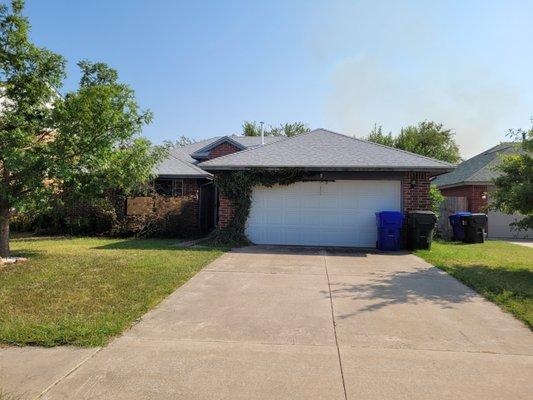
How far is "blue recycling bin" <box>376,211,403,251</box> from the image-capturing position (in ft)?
42.3

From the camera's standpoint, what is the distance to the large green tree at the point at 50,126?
8.73 m

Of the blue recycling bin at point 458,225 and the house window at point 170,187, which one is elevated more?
the house window at point 170,187

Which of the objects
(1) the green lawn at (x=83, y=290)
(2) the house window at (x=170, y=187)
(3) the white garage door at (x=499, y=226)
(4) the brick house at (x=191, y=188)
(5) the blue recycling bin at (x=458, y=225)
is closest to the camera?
(1) the green lawn at (x=83, y=290)

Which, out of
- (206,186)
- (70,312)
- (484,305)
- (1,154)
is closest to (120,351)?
(70,312)

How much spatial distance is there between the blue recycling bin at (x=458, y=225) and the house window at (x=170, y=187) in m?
11.1

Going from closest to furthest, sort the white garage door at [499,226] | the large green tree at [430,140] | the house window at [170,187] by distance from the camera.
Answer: the house window at [170,187] → the white garage door at [499,226] → the large green tree at [430,140]

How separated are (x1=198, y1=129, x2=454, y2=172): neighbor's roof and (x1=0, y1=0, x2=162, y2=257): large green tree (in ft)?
14.2

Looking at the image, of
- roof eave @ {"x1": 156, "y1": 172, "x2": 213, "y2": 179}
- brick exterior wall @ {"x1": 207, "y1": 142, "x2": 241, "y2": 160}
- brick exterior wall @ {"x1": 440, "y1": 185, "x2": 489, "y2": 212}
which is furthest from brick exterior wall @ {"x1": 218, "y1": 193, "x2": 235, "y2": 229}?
brick exterior wall @ {"x1": 440, "y1": 185, "x2": 489, "y2": 212}

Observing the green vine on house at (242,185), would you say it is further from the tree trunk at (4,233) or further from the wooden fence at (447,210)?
the wooden fence at (447,210)

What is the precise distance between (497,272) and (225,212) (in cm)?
812

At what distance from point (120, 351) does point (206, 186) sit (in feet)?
50.0

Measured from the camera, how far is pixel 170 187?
18375 mm

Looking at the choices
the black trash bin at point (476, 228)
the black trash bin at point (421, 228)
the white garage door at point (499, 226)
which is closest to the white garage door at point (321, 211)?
the black trash bin at point (421, 228)

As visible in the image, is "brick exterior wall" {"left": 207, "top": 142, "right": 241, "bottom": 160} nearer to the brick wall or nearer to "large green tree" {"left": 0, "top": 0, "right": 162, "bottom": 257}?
the brick wall
